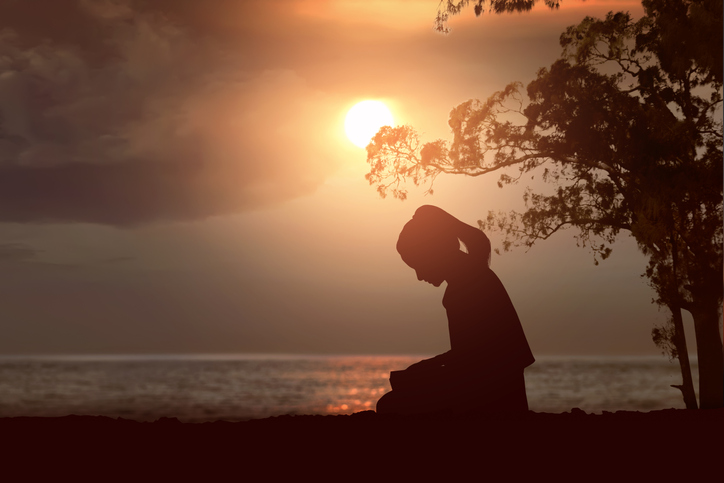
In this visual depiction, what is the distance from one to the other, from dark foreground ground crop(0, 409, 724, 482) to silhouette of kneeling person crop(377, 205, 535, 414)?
1.61m

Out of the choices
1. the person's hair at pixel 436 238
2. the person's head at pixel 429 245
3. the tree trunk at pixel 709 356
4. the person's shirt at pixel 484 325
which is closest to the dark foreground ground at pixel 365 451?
the person's shirt at pixel 484 325

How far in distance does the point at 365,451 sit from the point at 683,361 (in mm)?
11283

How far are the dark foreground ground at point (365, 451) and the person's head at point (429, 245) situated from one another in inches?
98.5

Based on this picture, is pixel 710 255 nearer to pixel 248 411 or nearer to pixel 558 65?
pixel 558 65

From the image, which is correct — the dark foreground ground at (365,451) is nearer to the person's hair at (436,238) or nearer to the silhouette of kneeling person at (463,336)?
the silhouette of kneeling person at (463,336)

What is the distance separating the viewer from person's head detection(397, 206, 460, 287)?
8203 mm

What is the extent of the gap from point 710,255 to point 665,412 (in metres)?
7.84

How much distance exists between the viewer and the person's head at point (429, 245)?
820cm

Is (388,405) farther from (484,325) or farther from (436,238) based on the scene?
(436,238)

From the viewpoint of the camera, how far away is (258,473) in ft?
16.3

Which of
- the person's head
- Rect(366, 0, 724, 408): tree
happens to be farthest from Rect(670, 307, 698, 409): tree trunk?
the person's head

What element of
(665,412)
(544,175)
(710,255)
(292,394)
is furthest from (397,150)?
(292,394)

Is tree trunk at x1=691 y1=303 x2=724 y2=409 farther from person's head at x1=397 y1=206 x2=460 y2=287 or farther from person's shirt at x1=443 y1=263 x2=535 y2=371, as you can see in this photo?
person's head at x1=397 y1=206 x2=460 y2=287

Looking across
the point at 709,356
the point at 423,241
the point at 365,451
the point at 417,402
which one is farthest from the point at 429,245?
the point at 709,356
